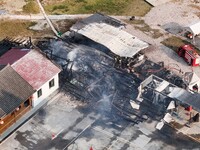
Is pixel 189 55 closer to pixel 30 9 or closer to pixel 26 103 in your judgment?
pixel 26 103

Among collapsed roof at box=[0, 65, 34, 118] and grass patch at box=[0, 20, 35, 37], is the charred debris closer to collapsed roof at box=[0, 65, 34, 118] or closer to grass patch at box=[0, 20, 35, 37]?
grass patch at box=[0, 20, 35, 37]

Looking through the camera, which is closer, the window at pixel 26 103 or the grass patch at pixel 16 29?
the window at pixel 26 103

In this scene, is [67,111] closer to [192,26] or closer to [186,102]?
[186,102]

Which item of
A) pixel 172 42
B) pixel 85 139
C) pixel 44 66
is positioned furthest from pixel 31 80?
pixel 172 42

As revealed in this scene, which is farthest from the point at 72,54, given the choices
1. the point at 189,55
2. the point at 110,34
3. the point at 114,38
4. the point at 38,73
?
the point at 189,55

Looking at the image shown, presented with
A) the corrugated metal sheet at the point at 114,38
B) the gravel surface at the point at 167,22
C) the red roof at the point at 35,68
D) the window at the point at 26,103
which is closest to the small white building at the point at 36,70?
the red roof at the point at 35,68

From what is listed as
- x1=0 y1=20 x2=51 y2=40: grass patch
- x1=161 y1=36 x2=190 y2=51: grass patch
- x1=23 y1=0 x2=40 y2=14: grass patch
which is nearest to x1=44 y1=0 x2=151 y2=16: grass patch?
x1=23 y1=0 x2=40 y2=14: grass patch

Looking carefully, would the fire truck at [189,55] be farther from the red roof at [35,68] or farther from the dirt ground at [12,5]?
the dirt ground at [12,5]
